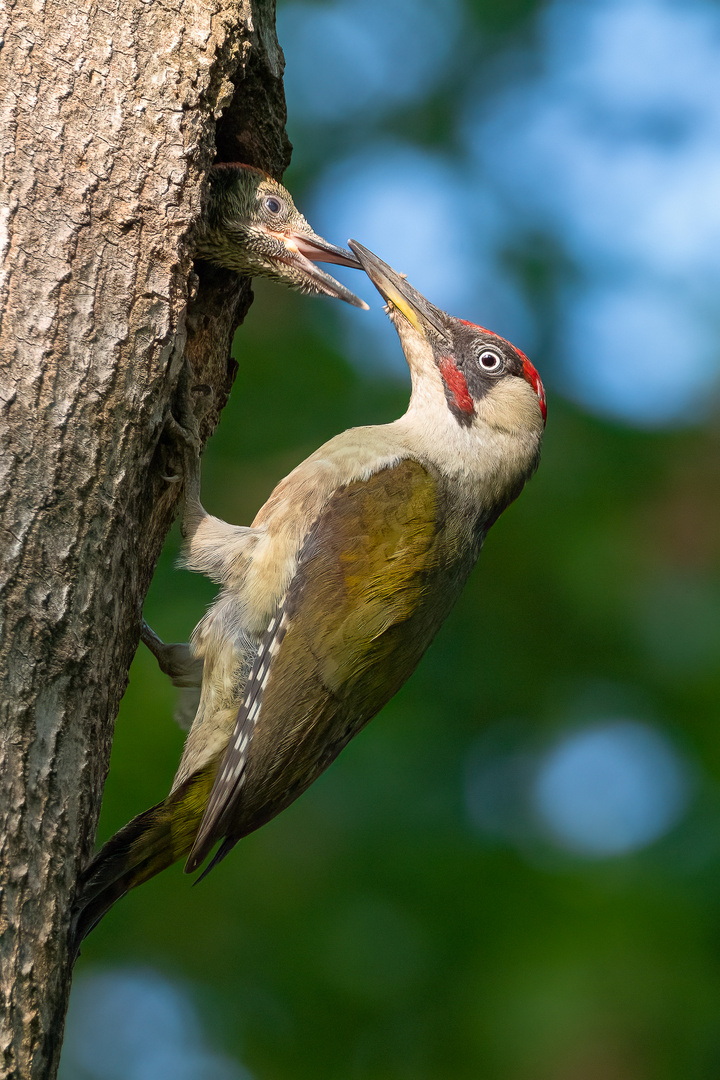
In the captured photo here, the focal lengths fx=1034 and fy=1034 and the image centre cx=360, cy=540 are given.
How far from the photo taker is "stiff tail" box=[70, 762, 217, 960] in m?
2.43

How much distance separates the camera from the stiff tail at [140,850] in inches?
95.7

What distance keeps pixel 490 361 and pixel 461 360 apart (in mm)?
118

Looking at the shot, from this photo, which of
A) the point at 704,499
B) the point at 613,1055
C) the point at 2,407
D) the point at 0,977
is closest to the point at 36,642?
the point at 2,407

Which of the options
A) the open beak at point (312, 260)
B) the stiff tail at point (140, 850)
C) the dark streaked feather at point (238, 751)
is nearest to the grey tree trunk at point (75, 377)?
the stiff tail at point (140, 850)

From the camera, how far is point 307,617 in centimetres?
318

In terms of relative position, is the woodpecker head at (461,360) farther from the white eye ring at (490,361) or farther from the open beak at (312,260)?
the open beak at (312,260)

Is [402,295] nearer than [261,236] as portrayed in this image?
No

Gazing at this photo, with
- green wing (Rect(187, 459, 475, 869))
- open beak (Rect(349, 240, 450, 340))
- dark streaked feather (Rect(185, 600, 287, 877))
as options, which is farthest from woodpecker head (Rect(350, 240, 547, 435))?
dark streaked feather (Rect(185, 600, 287, 877))

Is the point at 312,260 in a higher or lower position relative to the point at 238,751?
higher

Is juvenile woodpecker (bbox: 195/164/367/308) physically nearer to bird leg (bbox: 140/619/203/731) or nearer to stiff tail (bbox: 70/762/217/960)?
bird leg (bbox: 140/619/203/731)

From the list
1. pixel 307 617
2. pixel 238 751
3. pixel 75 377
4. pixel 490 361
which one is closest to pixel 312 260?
pixel 490 361

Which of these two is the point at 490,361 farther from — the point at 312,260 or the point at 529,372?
the point at 312,260

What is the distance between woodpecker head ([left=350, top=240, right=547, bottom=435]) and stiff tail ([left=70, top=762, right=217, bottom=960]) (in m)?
1.78

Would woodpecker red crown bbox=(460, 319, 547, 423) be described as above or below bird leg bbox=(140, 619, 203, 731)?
above
